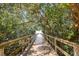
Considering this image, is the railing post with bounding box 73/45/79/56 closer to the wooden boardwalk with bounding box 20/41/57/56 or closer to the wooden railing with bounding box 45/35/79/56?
the wooden railing with bounding box 45/35/79/56

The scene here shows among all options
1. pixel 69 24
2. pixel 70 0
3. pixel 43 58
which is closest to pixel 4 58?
pixel 43 58

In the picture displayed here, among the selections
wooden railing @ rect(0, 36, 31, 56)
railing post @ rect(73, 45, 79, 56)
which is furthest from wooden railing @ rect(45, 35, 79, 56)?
wooden railing @ rect(0, 36, 31, 56)

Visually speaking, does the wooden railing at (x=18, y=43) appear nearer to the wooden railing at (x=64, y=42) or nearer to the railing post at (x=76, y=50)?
the wooden railing at (x=64, y=42)

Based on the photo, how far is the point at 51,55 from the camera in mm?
1737

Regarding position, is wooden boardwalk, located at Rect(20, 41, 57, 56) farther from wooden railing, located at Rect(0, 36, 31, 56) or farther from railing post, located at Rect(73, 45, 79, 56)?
railing post, located at Rect(73, 45, 79, 56)

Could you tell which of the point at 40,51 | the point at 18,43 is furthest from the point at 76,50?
the point at 18,43

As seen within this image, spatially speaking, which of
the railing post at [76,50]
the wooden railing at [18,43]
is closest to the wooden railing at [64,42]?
the railing post at [76,50]

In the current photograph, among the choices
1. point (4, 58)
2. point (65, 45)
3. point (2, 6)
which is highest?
point (2, 6)

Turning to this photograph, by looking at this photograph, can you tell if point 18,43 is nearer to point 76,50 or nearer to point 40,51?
point 40,51

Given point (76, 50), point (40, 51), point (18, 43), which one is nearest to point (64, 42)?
point (76, 50)

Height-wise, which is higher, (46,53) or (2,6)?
(2,6)

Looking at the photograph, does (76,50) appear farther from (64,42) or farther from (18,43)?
(18,43)

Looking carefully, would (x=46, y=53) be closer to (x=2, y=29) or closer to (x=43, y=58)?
(x=43, y=58)

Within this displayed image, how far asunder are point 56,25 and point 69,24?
13 centimetres
